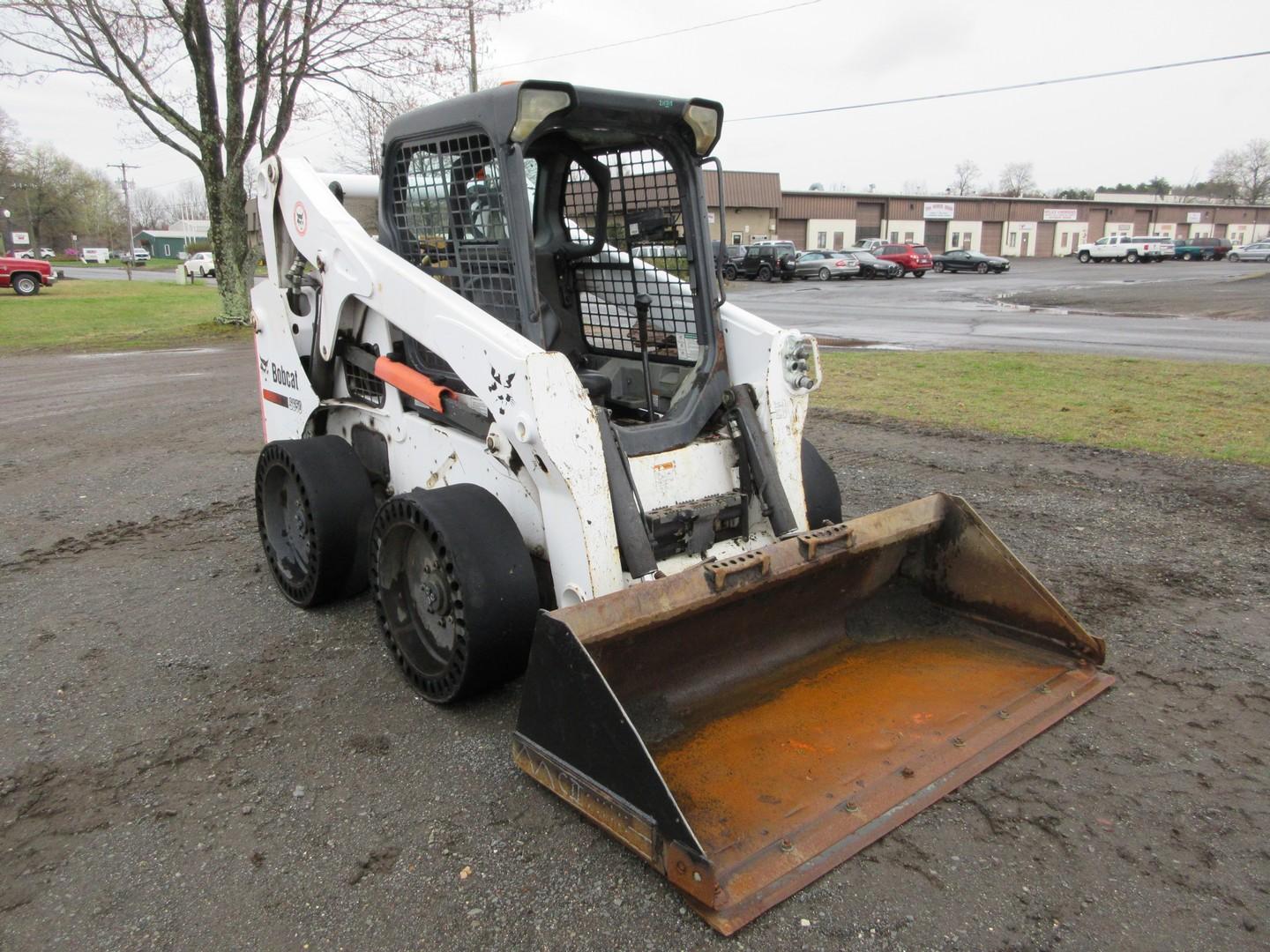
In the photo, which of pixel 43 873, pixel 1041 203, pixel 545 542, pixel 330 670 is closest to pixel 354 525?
pixel 330 670

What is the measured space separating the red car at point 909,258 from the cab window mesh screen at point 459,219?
38851 millimetres

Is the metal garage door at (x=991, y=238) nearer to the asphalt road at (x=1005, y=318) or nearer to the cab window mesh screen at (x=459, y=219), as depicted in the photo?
the asphalt road at (x=1005, y=318)

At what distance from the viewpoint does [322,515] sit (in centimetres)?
439

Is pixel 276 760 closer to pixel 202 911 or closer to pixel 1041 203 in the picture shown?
pixel 202 911

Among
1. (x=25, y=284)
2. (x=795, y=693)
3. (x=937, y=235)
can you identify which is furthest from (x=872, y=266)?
(x=795, y=693)

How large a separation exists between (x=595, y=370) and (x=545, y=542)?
1.27 meters

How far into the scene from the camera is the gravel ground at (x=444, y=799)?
8.23ft

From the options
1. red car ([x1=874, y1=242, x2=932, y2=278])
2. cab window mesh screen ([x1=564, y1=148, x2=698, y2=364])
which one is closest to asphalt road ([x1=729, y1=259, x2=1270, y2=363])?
red car ([x1=874, y1=242, x2=932, y2=278])

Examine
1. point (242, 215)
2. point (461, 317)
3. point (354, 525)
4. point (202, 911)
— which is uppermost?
point (242, 215)

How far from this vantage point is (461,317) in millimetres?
3557

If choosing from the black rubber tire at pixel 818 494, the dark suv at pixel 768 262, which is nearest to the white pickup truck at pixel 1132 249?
the dark suv at pixel 768 262

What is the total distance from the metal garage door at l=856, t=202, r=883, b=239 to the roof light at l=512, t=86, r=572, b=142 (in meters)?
64.6

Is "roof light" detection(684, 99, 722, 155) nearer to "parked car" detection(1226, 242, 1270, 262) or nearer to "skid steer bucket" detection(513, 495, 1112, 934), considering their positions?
"skid steer bucket" detection(513, 495, 1112, 934)

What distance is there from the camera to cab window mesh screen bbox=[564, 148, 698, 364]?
167 inches
